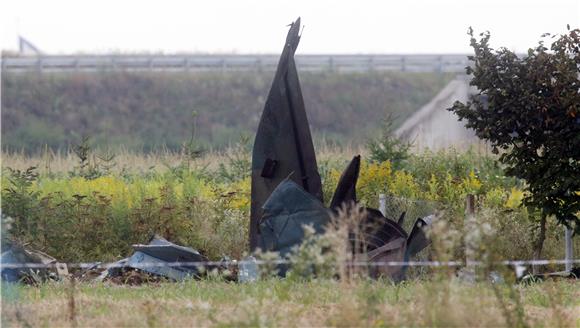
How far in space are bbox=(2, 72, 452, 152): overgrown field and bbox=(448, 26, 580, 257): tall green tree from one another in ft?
99.9

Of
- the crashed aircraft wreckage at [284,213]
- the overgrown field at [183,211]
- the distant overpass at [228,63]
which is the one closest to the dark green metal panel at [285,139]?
the crashed aircraft wreckage at [284,213]

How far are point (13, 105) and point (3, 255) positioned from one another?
116 feet

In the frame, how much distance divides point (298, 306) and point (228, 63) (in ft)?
141

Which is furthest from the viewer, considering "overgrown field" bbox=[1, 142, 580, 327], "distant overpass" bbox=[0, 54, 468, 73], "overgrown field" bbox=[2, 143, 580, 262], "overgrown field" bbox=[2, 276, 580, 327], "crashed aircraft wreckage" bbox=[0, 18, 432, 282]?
"distant overpass" bbox=[0, 54, 468, 73]

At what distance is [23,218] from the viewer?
45.8ft

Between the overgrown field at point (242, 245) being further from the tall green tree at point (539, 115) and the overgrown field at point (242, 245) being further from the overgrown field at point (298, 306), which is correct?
the tall green tree at point (539, 115)

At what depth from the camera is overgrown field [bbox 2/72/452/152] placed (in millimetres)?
44812

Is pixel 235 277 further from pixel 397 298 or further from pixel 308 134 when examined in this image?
pixel 397 298

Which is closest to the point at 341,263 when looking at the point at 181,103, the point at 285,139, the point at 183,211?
the point at 285,139

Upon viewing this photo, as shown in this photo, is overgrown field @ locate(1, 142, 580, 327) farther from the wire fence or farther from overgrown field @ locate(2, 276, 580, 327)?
the wire fence

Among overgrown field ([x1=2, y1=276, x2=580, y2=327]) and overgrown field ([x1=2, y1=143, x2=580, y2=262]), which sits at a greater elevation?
overgrown field ([x1=2, y1=276, x2=580, y2=327])

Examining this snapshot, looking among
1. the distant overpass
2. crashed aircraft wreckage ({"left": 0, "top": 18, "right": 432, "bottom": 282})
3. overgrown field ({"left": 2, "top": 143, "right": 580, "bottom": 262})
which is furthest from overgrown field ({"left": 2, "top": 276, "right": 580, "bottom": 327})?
the distant overpass

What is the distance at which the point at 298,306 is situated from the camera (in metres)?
8.52

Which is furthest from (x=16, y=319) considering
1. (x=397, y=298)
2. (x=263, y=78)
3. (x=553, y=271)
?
(x=263, y=78)
